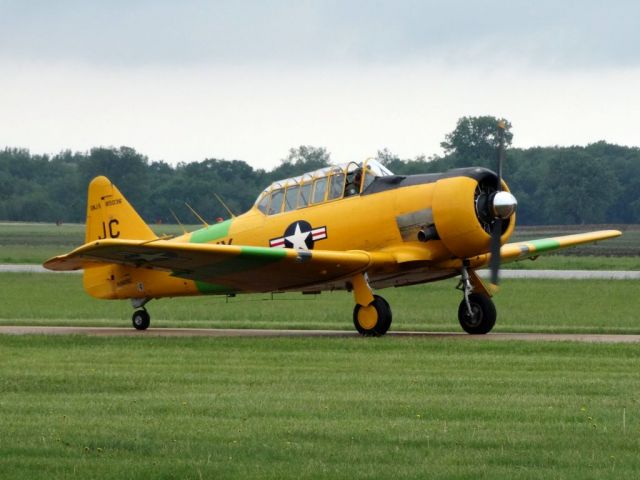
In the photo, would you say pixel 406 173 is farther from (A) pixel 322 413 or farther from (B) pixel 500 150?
(A) pixel 322 413

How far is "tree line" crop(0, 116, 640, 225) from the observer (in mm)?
81312

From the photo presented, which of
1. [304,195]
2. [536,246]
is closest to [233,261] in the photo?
[304,195]

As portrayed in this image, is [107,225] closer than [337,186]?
No

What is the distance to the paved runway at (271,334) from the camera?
20156mm

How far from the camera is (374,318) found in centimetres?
2059

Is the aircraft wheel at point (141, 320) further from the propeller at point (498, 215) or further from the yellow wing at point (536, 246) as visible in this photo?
the propeller at point (498, 215)

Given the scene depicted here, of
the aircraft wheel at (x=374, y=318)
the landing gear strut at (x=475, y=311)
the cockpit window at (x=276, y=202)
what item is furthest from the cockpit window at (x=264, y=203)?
the landing gear strut at (x=475, y=311)

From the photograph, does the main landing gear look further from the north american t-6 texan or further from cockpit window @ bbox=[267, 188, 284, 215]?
cockpit window @ bbox=[267, 188, 284, 215]

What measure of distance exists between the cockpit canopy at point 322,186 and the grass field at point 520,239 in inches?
1098

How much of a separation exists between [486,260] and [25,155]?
327 feet

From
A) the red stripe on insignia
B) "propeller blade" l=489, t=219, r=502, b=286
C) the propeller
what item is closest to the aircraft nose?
the propeller

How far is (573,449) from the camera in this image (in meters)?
9.98

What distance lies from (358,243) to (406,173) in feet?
182

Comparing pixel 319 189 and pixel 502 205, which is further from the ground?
pixel 319 189
